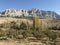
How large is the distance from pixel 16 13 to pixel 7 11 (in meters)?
10.7

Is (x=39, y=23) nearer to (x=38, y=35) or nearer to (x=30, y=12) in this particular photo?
(x=38, y=35)

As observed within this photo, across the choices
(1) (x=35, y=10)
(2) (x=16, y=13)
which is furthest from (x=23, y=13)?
(1) (x=35, y=10)

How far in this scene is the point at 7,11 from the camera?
188875 mm

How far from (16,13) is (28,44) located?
166m

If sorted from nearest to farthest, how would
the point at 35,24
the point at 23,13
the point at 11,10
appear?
the point at 35,24, the point at 23,13, the point at 11,10

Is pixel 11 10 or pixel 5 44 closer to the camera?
pixel 5 44

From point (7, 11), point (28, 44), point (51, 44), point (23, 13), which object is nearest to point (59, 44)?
point (51, 44)

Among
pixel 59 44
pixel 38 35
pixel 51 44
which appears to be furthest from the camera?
pixel 38 35

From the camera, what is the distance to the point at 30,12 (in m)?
188

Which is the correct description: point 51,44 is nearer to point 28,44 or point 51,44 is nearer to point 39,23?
point 28,44

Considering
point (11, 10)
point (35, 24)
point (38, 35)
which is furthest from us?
point (11, 10)

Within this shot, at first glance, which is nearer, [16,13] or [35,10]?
[16,13]

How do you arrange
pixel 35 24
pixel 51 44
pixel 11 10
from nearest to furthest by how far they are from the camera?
pixel 51 44, pixel 35 24, pixel 11 10

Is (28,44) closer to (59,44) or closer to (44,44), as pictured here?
(44,44)
